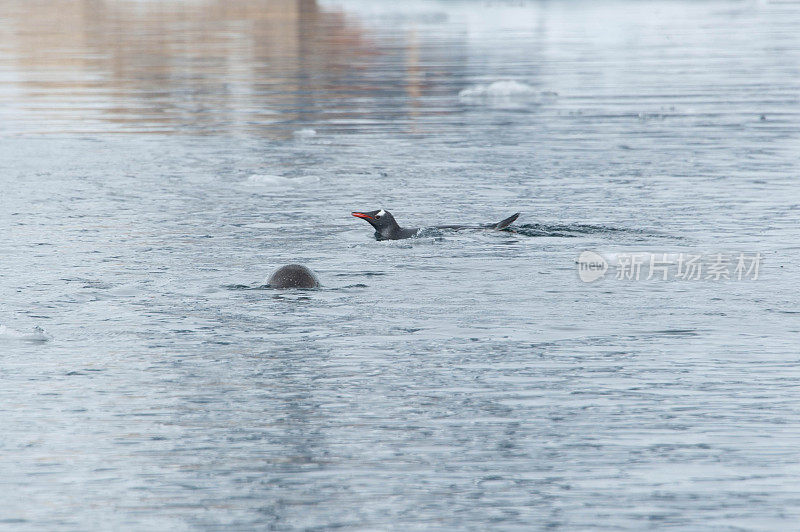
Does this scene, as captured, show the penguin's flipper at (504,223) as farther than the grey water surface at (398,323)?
Yes

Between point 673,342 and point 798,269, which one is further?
point 798,269

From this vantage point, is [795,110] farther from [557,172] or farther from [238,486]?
[238,486]

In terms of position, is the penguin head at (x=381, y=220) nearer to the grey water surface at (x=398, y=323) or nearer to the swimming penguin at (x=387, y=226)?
the swimming penguin at (x=387, y=226)

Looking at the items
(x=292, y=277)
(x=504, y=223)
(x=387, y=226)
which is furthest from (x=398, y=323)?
(x=504, y=223)

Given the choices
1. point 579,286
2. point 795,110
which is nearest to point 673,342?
point 579,286

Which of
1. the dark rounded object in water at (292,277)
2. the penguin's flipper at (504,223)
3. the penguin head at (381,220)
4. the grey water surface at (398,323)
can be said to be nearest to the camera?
the grey water surface at (398,323)

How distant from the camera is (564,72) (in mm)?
33625

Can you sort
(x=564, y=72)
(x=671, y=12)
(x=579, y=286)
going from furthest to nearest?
(x=671, y=12), (x=564, y=72), (x=579, y=286)

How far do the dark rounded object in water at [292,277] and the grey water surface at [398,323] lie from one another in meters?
0.15

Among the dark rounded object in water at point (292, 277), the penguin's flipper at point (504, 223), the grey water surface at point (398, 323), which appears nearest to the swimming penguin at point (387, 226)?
the penguin's flipper at point (504, 223)

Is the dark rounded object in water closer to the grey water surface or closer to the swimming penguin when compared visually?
the grey water surface

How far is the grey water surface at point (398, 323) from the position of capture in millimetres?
6789

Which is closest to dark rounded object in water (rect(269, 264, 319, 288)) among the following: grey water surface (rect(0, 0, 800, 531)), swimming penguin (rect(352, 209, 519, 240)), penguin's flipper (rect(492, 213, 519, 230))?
grey water surface (rect(0, 0, 800, 531))

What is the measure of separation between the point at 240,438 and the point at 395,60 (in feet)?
105
